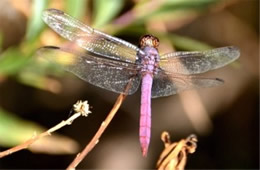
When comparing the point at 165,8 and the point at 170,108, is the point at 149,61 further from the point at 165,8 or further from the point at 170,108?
the point at 170,108

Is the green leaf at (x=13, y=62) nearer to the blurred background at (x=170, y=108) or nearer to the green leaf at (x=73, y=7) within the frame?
the green leaf at (x=73, y=7)

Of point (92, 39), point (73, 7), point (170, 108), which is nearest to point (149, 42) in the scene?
point (92, 39)

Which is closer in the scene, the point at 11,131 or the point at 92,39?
the point at 92,39

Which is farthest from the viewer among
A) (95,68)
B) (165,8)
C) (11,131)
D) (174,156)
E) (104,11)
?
(165,8)

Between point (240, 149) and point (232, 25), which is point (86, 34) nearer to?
point (232, 25)

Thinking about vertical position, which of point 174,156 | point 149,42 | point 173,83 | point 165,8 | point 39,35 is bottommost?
point 174,156

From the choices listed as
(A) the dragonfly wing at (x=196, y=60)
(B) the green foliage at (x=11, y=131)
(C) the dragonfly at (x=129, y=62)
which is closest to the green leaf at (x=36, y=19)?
(C) the dragonfly at (x=129, y=62)

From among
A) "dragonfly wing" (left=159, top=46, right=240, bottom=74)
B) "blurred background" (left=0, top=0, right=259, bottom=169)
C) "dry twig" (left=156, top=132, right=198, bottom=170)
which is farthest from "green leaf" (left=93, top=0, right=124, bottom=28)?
"dry twig" (left=156, top=132, right=198, bottom=170)

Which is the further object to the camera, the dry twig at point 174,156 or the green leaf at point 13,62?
the green leaf at point 13,62
